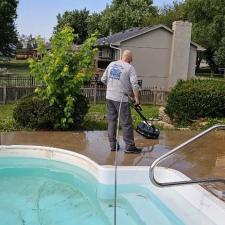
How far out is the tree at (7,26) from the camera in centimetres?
4831

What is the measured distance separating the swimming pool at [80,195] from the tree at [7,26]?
4234 centimetres

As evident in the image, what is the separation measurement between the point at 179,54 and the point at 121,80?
19.3 metres

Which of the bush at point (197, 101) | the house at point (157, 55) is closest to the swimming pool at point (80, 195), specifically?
the bush at point (197, 101)

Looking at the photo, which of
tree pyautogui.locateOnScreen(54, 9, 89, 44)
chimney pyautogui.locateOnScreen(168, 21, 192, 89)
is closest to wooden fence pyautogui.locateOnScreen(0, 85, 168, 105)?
chimney pyautogui.locateOnScreen(168, 21, 192, 89)

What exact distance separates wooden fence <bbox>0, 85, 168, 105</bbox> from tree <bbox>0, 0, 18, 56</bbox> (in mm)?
32211

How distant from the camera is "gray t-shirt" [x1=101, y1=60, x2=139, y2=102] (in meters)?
7.95

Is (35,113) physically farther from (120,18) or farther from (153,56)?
(120,18)

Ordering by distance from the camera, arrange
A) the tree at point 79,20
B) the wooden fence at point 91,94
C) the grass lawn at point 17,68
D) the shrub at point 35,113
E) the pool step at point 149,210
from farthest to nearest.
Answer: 1. the tree at point 79,20
2. the grass lawn at point 17,68
3. the wooden fence at point 91,94
4. the shrub at point 35,113
5. the pool step at point 149,210

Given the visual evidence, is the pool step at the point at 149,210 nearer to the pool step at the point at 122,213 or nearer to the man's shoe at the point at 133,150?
the pool step at the point at 122,213

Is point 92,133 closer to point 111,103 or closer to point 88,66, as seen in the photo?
point 88,66

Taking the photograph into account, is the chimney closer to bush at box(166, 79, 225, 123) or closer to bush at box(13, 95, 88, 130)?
bush at box(166, 79, 225, 123)

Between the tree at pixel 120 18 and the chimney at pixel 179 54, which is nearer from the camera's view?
the chimney at pixel 179 54

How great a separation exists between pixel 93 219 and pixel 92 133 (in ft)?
15.4

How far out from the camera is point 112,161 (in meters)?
7.61
